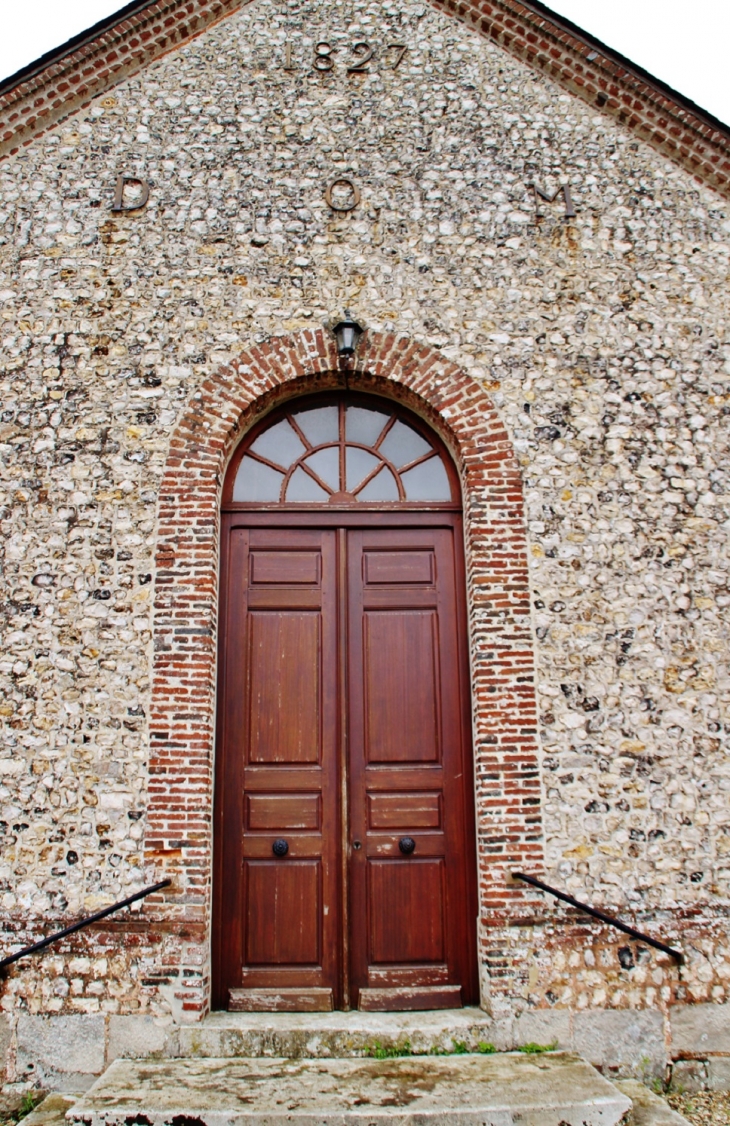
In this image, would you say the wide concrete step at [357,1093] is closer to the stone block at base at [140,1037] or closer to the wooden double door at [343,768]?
the stone block at base at [140,1037]

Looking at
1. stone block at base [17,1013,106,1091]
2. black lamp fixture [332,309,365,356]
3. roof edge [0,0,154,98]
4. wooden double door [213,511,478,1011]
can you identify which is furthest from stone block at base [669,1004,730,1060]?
roof edge [0,0,154,98]

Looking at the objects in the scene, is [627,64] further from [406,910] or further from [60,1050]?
[60,1050]

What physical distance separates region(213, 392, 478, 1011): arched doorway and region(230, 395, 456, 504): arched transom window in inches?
0.6

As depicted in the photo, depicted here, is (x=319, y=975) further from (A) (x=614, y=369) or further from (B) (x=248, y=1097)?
(A) (x=614, y=369)

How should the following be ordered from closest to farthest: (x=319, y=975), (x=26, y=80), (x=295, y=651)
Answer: (x=319, y=975) → (x=295, y=651) → (x=26, y=80)

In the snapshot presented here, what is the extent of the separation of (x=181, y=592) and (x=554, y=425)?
3036 millimetres

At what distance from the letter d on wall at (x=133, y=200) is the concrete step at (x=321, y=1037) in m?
6.00

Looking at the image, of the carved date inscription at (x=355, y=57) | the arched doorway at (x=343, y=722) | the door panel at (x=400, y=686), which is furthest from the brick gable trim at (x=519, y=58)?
the door panel at (x=400, y=686)

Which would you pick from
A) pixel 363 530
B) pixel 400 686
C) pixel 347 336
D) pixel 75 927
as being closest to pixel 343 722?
pixel 400 686

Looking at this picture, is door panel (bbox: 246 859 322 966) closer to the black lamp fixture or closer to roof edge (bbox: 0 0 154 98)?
the black lamp fixture

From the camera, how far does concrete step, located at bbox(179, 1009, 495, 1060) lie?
197 inches

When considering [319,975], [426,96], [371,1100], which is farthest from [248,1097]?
[426,96]

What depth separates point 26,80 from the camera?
6602 millimetres

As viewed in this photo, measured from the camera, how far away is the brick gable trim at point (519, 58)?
6.64m
